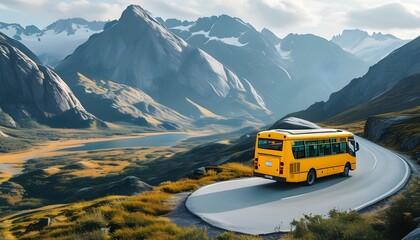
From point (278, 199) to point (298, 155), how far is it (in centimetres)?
390

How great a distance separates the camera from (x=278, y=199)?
20.6 m

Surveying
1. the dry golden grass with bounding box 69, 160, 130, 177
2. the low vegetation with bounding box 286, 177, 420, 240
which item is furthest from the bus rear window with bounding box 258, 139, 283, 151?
the dry golden grass with bounding box 69, 160, 130, 177

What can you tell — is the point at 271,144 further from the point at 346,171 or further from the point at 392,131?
the point at 392,131

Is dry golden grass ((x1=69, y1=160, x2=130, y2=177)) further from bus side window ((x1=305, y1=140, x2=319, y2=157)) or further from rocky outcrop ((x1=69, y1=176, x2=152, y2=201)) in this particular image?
bus side window ((x1=305, y1=140, x2=319, y2=157))

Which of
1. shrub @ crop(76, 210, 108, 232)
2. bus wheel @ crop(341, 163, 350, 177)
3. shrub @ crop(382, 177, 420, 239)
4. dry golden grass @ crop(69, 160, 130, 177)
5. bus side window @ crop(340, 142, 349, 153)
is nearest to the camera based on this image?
shrub @ crop(382, 177, 420, 239)

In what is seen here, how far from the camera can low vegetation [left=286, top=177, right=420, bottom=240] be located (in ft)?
37.9

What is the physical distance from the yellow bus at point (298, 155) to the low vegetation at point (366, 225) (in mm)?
9099

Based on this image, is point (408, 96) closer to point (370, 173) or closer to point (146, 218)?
point (370, 173)

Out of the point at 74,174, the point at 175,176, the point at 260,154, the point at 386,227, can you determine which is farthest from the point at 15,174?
the point at 386,227

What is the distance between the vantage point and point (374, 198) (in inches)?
799

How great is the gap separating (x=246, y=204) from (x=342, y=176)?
38.0 ft

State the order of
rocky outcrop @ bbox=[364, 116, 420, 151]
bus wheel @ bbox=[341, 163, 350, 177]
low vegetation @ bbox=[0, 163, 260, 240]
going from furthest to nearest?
1. rocky outcrop @ bbox=[364, 116, 420, 151]
2. bus wheel @ bbox=[341, 163, 350, 177]
3. low vegetation @ bbox=[0, 163, 260, 240]

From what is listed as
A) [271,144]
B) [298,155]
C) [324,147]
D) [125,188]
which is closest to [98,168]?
[125,188]

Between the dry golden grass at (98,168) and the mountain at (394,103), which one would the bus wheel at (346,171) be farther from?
the dry golden grass at (98,168)
